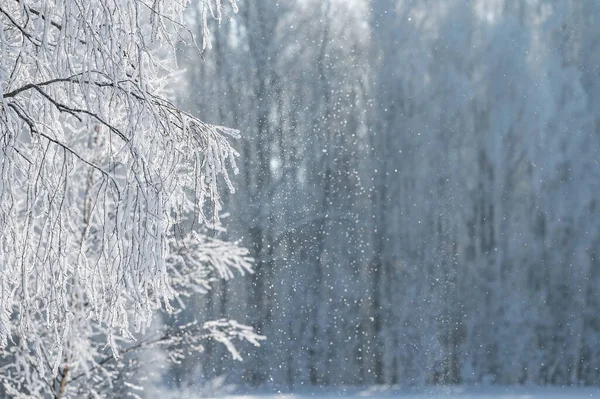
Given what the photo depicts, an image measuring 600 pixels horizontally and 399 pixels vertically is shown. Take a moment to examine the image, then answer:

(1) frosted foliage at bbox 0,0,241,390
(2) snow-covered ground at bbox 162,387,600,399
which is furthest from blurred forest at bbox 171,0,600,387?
(1) frosted foliage at bbox 0,0,241,390

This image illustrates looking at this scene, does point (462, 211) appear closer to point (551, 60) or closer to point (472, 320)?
point (472, 320)

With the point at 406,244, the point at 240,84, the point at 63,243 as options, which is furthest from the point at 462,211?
the point at 63,243

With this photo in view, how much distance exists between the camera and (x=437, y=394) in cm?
1003

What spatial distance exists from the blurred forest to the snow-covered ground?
19 cm

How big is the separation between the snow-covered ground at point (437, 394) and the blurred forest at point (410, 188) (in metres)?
0.19

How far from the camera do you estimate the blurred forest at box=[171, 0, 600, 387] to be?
413 inches

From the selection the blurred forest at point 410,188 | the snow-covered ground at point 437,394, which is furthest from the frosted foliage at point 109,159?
the blurred forest at point 410,188

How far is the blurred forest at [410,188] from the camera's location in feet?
34.4

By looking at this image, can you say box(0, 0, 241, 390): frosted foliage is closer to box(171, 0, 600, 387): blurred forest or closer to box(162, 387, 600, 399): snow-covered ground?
box(162, 387, 600, 399): snow-covered ground

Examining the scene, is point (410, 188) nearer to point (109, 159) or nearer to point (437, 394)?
point (437, 394)

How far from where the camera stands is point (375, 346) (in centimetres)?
1056

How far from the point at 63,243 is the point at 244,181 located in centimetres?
843

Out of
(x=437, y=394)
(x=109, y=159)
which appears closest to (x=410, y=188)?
(x=437, y=394)

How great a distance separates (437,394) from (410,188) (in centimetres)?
278
